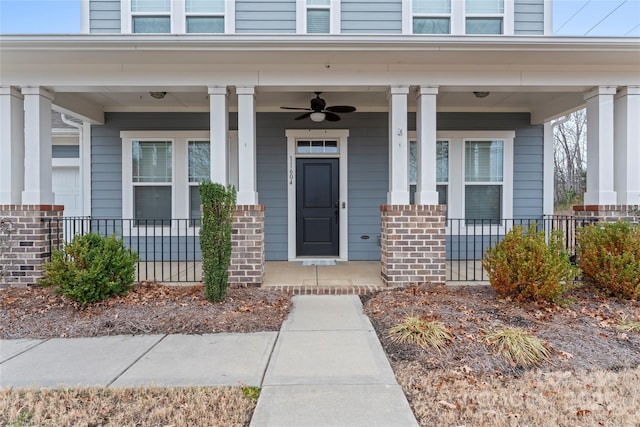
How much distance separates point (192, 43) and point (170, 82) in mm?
752

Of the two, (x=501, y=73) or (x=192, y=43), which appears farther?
(x=501, y=73)

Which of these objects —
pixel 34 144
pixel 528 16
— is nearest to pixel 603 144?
pixel 528 16

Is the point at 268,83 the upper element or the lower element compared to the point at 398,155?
upper

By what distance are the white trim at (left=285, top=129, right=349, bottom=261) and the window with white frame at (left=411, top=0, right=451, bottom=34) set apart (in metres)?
2.25

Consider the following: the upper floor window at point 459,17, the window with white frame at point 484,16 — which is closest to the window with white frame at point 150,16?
the upper floor window at point 459,17

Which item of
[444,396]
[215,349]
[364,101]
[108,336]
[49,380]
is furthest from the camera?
[364,101]

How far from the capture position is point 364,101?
6.58 metres

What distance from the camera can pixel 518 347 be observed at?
2967 mm

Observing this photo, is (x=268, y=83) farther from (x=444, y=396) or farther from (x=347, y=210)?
(x=444, y=396)

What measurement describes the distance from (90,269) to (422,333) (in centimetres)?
364

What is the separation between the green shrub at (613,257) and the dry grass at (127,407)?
4.47m

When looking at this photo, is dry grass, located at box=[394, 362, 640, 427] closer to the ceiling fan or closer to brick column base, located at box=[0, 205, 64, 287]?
the ceiling fan

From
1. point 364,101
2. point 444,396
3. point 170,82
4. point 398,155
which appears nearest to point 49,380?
point 444,396

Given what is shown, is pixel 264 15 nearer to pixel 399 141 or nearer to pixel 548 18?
pixel 399 141
